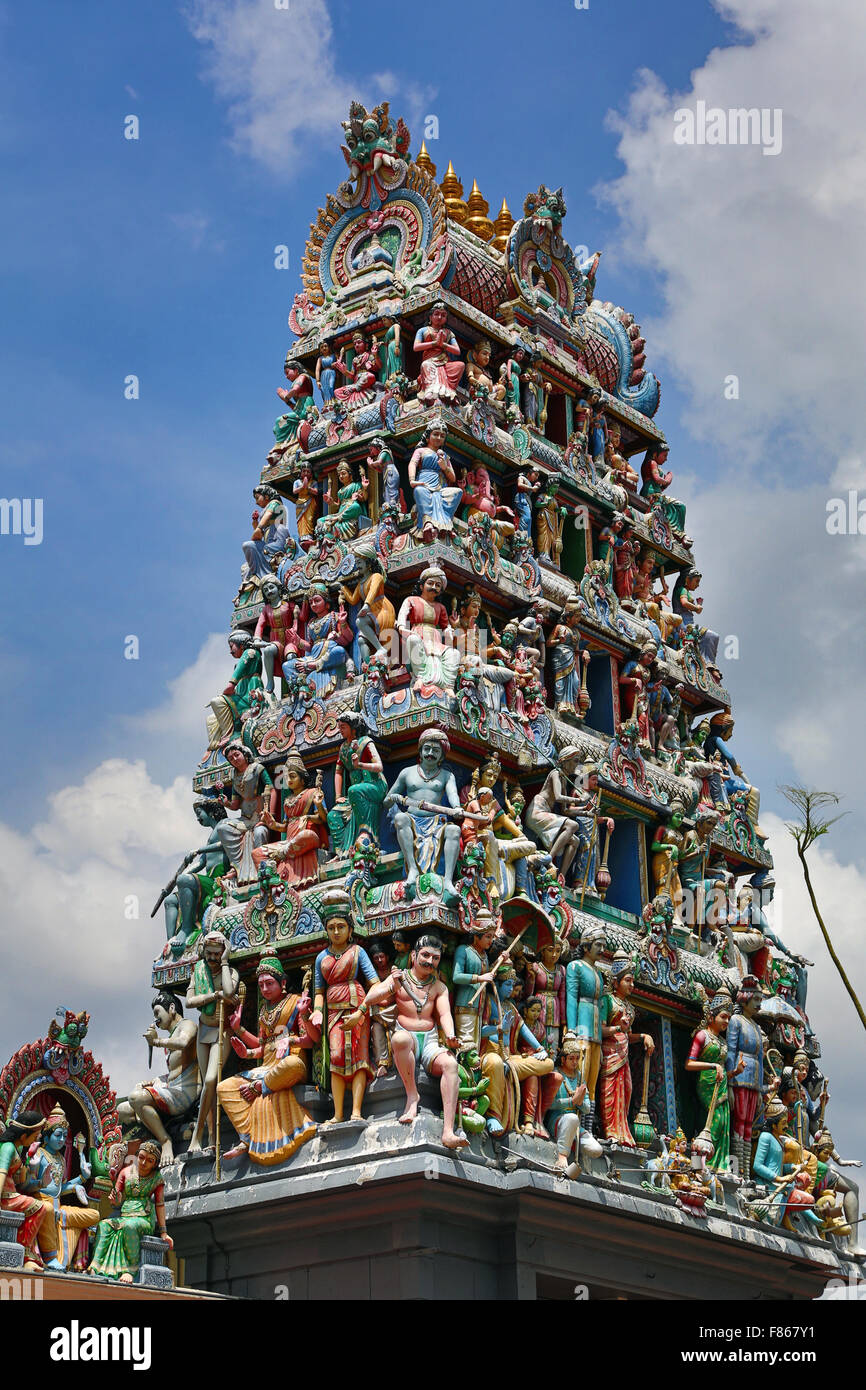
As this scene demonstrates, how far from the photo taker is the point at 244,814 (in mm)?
30344

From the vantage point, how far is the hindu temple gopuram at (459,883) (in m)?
25.4

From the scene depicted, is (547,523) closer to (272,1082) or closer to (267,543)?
(267,543)

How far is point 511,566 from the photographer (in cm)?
3153

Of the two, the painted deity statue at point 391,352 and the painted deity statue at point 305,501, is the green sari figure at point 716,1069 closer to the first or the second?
the painted deity statue at point 305,501

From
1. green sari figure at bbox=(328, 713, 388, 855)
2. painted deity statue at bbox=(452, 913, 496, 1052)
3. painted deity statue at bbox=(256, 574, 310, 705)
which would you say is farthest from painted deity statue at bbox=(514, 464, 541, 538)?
painted deity statue at bbox=(452, 913, 496, 1052)

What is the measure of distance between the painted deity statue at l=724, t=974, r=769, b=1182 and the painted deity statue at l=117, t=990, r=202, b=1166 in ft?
30.1

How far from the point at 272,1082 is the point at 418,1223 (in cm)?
313

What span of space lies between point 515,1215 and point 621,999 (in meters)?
4.75

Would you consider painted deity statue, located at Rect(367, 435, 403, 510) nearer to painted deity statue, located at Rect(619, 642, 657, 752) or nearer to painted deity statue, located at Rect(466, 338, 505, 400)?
painted deity statue, located at Rect(466, 338, 505, 400)

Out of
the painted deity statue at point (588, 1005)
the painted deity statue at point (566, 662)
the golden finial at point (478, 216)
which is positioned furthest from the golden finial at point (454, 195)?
the painted deity statue at point (588, 1005)

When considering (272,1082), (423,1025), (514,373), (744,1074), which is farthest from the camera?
(514,373)

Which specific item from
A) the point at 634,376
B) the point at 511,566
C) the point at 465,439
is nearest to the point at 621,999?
the point at 511,566

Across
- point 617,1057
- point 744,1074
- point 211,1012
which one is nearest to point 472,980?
point 617,1057
